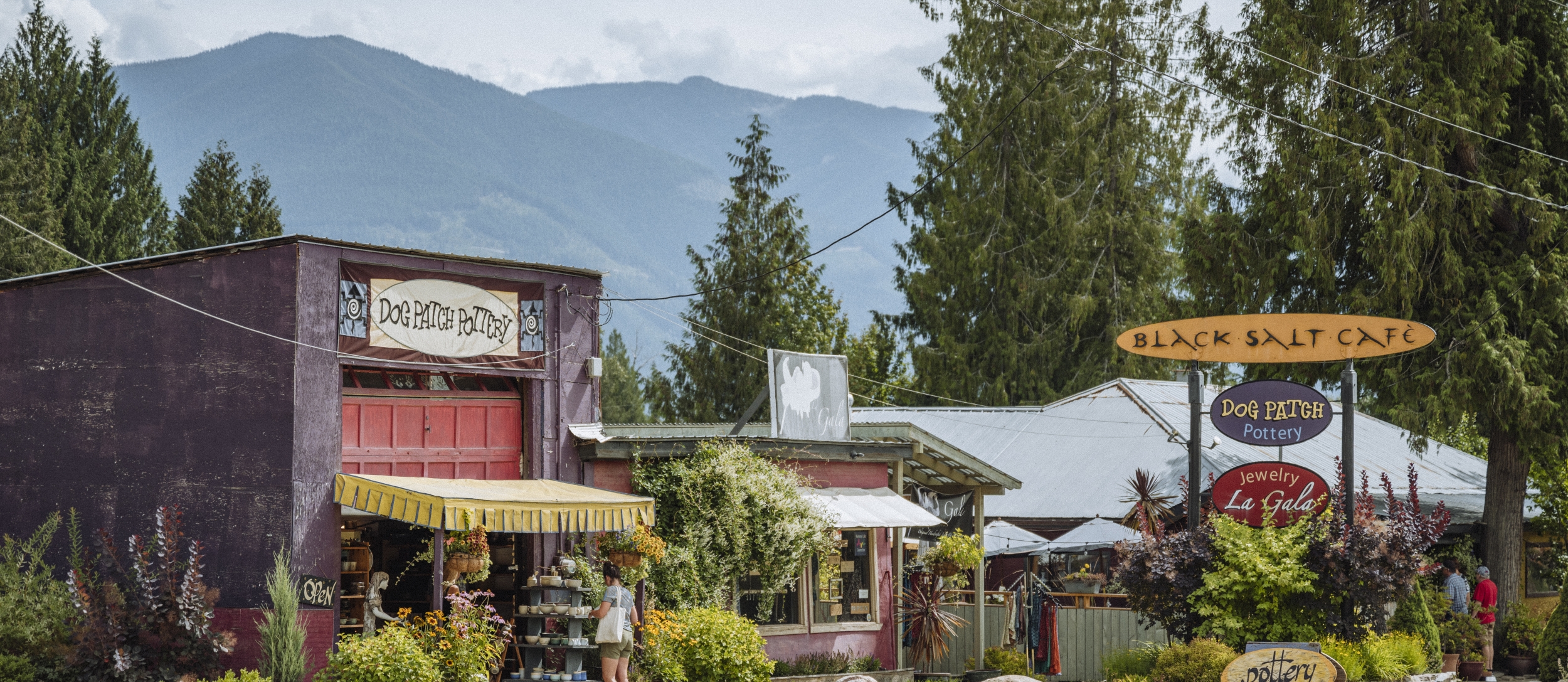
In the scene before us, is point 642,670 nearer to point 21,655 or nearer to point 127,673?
point 127,673

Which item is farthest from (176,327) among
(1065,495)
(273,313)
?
(1065,495)

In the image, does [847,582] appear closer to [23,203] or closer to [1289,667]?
[1289,667]

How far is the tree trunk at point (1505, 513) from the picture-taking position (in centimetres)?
2428

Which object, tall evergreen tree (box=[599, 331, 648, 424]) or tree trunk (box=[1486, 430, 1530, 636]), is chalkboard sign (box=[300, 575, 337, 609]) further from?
tall evergreen tree (box=[599, 331, 648, 424])

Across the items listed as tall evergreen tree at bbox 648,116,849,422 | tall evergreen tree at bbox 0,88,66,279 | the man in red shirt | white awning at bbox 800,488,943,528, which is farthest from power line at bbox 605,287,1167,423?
tall evergreen tree at bbox 0,88,66,279

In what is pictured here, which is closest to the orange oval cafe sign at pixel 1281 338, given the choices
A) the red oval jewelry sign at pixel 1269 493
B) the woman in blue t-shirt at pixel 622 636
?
the red oval jewelry sign at pixel 1269 493

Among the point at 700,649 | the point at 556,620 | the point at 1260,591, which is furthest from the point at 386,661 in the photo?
the point at 1260,591

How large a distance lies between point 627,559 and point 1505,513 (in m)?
16.9

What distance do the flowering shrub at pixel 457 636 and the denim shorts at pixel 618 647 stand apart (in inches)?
48.1

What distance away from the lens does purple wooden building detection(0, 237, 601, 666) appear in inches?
567

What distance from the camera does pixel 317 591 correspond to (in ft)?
47.2

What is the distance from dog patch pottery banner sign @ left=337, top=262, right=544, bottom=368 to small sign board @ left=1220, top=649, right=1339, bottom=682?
891 centimetres

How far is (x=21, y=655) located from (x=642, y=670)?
6.55 metres

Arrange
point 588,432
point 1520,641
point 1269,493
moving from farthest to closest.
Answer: point 1520,641 → point 588,432 → point 1269,493
